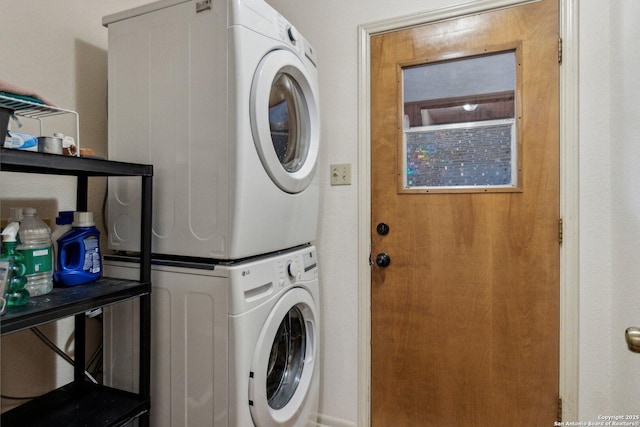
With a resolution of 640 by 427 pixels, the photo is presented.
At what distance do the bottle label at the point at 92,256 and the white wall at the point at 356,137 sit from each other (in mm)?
311

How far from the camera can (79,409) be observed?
105 cm

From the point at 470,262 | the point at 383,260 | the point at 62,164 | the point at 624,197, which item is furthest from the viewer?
the point at 383,260

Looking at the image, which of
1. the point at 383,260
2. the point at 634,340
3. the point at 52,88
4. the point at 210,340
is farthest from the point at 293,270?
the point at 52,88

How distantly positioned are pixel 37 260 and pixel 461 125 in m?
1.60

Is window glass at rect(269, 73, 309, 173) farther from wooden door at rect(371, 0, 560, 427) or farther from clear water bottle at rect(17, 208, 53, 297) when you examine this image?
clear water bottle at rect(17, 208, 53, 297)

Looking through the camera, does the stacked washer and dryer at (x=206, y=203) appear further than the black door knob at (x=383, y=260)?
No

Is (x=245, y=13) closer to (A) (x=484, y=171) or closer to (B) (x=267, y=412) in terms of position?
(A) (x=484, y=171)

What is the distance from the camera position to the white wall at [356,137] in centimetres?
114

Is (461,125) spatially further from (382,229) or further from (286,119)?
(286,119)

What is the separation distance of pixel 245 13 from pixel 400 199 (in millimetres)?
1010

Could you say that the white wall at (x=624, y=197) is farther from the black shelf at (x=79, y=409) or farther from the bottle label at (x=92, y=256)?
the bottle label at (x=92, y=256)

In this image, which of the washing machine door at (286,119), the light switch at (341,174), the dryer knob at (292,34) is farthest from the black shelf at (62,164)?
the light switch at (341,174)

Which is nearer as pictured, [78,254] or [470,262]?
[78,254]

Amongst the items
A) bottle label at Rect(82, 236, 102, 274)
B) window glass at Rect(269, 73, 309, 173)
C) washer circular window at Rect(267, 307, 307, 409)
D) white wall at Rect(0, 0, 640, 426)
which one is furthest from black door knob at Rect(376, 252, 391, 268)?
bottle label at Rect(82, 236, 102, 274)
